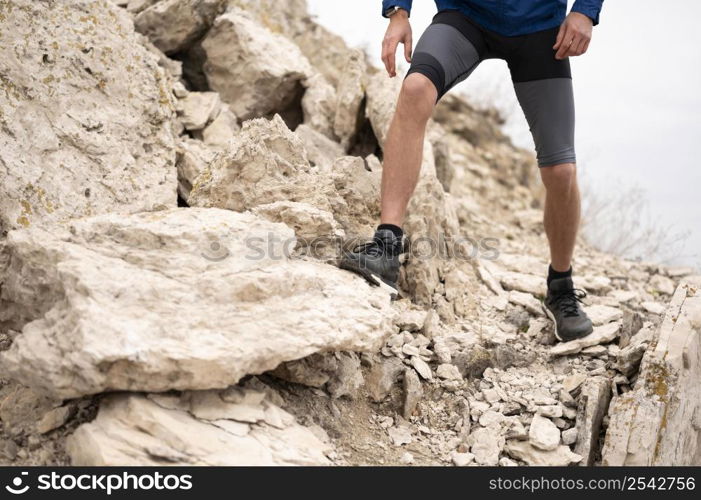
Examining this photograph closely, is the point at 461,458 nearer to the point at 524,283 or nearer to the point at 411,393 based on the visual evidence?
the point at 411,393

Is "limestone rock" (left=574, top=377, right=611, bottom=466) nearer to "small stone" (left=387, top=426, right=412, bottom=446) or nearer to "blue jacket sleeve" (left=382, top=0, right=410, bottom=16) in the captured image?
"small stone" (left=387, top=426, right=412, bottom=446)

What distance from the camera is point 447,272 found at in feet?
14.4

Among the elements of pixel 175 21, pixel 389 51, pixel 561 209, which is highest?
pixel 175 21

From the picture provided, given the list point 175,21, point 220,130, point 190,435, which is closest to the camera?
point 190,435

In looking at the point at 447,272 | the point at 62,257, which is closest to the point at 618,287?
the point at 447,272

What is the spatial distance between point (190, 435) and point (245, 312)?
0.55m

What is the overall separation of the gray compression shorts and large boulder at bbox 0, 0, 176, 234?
74.5 inches

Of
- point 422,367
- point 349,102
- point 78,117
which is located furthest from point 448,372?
point 349,102

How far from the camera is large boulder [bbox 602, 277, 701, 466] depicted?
2.84m

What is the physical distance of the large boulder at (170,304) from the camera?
2336mm

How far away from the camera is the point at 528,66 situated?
3350 millimetres

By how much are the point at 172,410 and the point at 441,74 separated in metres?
2.14

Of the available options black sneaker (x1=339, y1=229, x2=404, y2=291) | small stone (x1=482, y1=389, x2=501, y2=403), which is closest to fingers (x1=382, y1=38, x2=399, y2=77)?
black sneaker (x1=339, y1=229, x2=404, y2=291)
